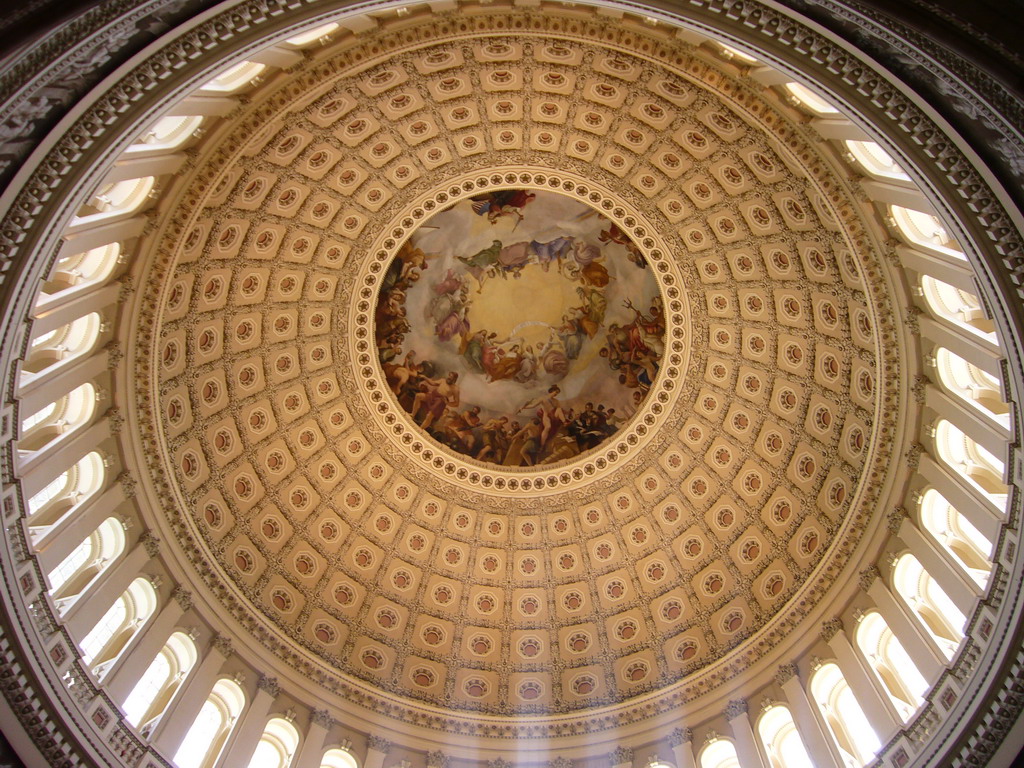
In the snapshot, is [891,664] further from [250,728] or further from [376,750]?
[250,728]

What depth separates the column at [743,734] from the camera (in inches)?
734

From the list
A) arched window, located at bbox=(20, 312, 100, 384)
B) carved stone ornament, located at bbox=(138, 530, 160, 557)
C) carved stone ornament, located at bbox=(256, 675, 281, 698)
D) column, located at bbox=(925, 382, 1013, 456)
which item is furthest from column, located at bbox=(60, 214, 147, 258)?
column, located at bbox=(925, 382, 1013, 456)

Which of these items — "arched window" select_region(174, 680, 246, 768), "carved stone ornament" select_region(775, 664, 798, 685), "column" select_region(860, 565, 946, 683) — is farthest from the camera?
"carved stone ornament" select_region(775, 664, 798, 685)

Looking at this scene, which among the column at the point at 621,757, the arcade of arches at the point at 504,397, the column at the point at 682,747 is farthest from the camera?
the column at the point at 621,757

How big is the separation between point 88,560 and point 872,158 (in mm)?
17664

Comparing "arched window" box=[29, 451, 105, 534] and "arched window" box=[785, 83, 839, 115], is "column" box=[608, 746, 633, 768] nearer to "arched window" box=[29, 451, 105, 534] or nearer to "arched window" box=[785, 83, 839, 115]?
"arched window" box=[29, 451, 105, 534]

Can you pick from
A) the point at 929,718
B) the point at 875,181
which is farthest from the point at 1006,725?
the point at 875,181

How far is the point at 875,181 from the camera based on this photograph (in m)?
16.4

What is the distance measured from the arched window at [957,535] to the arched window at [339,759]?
1431 centimetres

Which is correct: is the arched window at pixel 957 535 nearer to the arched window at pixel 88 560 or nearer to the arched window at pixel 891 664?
the arched window at pixel 891 664

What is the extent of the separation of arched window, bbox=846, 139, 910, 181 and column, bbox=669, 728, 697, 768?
1362 cm

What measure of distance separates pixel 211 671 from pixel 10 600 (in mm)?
6338

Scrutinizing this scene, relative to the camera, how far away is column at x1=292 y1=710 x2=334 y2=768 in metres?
19.4

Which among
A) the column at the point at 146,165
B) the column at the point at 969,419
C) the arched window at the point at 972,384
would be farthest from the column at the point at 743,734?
the column at the point at 146,165
